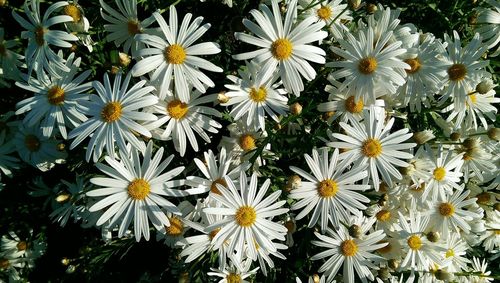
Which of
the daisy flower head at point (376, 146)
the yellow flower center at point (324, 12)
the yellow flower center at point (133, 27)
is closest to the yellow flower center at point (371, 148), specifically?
the daisy flower head at point (376, 146)

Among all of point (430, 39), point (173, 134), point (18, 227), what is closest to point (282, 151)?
point (173, 134)

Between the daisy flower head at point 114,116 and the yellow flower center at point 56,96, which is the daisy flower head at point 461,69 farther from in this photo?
the yellow flower center at point 56,96

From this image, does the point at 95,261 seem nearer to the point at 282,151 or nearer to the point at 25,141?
the point at 25,141

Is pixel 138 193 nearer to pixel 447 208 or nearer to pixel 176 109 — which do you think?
pixel 176 109

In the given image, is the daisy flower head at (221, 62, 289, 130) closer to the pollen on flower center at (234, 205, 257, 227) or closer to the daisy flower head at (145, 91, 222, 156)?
the daisy flower head at (145, 91, 222, 156)

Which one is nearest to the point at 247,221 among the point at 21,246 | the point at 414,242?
the point at 414,242

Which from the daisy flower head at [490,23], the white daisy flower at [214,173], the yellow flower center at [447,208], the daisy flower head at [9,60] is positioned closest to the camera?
the white daisy flower at [214,173]

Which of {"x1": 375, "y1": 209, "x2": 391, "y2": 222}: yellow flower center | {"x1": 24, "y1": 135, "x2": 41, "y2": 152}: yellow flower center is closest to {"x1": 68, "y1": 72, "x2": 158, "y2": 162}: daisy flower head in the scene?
{"x1": 24, "y1": 135, "x2": 41, "y2": 152}: yellow flower center
